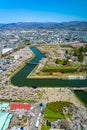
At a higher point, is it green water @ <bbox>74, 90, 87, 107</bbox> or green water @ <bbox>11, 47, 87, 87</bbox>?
green water @ <bbox>74, 90, 87, 107</bbox>

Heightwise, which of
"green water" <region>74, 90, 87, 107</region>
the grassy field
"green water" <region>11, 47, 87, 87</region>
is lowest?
"green water" <region>11, 47, 87, 87</region>

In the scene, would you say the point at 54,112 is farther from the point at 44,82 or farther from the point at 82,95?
the point at 44,82

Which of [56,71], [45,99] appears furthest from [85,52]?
[45,99]

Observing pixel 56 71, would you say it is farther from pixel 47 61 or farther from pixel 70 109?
pixel 70 109

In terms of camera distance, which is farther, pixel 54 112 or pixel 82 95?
pixel 82 95

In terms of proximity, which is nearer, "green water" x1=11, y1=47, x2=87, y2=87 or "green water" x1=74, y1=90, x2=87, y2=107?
"green water" x1=74, y1=90, x2=87, y2=107

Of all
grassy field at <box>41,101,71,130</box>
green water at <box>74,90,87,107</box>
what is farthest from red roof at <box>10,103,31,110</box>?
green water at <box>74,90,87,107</box>

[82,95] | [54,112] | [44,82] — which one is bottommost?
[44,82]

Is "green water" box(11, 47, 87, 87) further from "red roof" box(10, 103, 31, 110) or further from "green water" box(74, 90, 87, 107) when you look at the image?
"red roof" box(10, 103, 31, 110)

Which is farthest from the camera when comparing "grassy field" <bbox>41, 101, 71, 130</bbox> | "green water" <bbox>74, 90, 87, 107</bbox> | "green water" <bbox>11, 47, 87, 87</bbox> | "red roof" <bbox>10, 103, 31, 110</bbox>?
"green water" <bbox>11, 47, 87, 87</bbox>

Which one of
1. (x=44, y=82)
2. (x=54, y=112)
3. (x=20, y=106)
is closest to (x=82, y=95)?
(x=54, y=112)

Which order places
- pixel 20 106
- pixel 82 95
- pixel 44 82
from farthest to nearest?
pixel 44 82 → pixel 82 95 → pixel 20 106
